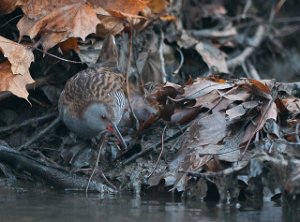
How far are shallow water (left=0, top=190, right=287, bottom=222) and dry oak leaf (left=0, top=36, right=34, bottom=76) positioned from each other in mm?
1121

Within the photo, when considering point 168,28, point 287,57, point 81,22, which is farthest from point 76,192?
point 287,57

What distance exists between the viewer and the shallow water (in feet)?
17.4

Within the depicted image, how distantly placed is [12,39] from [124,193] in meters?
1.95

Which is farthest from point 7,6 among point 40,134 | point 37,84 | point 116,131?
point 116,131

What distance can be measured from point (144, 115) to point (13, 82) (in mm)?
1266

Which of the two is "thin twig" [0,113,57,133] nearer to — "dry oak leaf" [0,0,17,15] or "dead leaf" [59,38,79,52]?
"dead leaf" [59,38,79,52]

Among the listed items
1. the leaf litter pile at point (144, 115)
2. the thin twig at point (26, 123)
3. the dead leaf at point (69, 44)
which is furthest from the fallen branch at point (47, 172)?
the dead leaf at point (69, 44)

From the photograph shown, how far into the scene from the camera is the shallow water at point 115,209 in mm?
5312

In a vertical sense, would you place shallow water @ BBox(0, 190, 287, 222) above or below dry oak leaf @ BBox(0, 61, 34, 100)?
below

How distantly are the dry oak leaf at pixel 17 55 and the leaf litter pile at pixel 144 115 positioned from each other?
0.01 m

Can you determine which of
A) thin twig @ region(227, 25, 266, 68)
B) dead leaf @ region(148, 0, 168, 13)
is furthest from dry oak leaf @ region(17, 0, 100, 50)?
thin twig @ region(227, 25, 266, 68)

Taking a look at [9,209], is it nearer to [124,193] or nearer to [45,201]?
[45,201]

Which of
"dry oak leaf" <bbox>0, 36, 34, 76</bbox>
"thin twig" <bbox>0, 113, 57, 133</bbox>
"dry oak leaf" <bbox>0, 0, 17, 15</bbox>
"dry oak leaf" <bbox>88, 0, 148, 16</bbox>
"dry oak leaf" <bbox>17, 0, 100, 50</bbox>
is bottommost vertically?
Answer: "thin twig" <bbox>0, 113, 57, 133</bbox>

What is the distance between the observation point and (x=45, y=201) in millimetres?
5941
